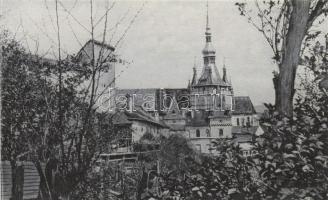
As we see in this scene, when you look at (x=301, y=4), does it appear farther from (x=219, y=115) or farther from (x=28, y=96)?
(x=219, y=115)

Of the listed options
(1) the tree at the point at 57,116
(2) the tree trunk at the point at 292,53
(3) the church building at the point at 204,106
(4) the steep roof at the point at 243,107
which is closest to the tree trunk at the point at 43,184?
(1) the tree at the point at 57,116

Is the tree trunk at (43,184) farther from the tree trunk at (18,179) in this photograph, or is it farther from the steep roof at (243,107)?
the steep roof at (243,107)

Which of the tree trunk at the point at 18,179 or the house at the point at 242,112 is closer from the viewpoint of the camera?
the tree trunk at the point at 18,179

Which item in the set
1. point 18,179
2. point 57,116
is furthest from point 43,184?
point 18,179

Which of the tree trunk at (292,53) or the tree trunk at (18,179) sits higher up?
the tree trunk at (292,53)

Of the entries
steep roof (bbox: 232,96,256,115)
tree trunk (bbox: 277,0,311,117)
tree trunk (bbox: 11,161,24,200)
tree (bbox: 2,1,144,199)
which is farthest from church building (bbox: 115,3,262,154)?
tree trunk (bbox: 277,0,311,117)

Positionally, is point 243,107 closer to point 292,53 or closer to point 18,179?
point 18,179

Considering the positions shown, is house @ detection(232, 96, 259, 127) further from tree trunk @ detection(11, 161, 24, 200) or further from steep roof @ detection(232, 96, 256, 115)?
tree trunk @ detection(11, 161, 24, 200)

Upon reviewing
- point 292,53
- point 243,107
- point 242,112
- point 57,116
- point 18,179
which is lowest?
point 18,179
